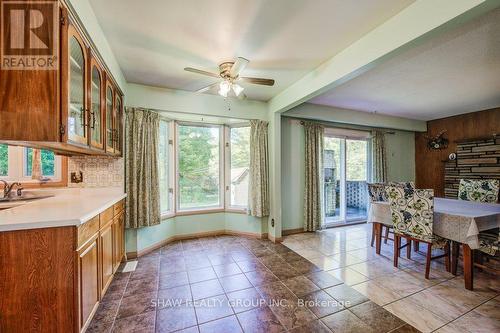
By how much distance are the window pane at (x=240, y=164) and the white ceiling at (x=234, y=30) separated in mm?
1480

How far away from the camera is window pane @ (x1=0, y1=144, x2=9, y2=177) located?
2193mm

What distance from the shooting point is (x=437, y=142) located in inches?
198

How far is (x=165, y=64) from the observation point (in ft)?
8.19

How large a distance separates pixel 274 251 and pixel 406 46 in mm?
2837

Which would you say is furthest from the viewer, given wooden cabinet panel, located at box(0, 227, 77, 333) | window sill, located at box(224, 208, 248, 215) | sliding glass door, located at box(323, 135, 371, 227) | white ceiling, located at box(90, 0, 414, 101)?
sliding glass door, located at box(323, 135, 371, 227)

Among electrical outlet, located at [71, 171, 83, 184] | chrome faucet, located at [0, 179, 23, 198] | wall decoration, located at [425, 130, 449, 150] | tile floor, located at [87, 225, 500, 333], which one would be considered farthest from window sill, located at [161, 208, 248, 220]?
wall decoration, located at [425, 130, 449, 150]

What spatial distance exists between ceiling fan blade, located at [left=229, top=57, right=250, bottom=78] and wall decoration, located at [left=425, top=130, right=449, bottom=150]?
5334mm

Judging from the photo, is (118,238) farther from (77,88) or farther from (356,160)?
(356,160)

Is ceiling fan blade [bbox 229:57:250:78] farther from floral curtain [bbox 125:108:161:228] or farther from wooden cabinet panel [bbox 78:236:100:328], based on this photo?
wooden cabinet panel [bbox 78:236:100:328]

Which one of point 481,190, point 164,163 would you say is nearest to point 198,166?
point 164,163

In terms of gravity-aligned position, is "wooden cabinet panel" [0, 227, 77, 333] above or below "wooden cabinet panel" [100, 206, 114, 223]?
below

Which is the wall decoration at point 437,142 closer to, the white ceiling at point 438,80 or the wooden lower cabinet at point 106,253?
the white ceiling at point 438,80

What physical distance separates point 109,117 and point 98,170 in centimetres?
78

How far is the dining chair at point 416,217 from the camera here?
2369 mm
